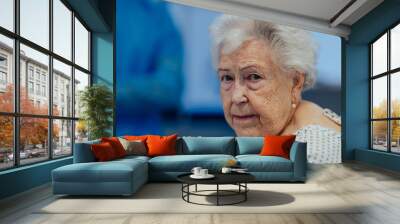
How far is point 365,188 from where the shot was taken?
5.66 meters

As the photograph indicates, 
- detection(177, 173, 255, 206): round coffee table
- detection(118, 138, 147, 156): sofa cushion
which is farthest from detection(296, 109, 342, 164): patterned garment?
detection(177, 173, 255, 206): round coffee table

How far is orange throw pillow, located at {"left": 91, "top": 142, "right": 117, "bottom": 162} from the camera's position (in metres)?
5.68

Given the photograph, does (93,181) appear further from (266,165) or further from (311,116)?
(311,116)

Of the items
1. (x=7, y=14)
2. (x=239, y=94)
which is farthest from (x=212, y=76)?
(x=7, y=14)

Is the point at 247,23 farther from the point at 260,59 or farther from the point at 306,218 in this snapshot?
the point at 306,218

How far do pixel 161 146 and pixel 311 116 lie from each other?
165 inches

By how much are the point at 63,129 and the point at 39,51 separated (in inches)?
65.4

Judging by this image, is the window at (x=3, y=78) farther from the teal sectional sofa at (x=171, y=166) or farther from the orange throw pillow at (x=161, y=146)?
the orange throw pillow at (x=161, y=146)

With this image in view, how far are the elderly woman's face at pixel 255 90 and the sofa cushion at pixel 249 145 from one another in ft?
6.42

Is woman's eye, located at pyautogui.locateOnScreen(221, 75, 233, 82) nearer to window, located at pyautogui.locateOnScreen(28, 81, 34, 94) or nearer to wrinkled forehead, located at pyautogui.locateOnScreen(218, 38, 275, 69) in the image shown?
wrinkled forehead, located at pyautogui.locateOnScreen(218, 38, 275, 69)

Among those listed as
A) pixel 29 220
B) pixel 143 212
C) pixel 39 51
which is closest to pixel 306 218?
pixel 143 212

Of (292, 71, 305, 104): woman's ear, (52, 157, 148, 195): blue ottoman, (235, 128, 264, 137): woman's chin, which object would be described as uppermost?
(292, 71, 305, 104): woman's ear

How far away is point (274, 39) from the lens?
9.02 meters

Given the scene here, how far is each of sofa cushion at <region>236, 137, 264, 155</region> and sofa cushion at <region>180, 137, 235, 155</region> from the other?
0.11 metres
